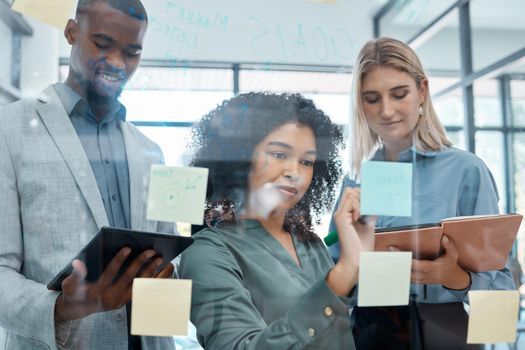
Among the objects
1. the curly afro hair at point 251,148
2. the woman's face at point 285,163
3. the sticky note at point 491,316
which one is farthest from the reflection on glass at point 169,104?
the sticky note at point 491,316

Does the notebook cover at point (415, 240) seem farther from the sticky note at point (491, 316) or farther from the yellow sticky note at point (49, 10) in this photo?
the yellow sticky note at point (49, 10)

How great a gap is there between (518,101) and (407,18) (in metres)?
0.34

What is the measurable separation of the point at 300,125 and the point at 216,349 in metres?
0.42

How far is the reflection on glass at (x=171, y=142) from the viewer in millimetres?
915

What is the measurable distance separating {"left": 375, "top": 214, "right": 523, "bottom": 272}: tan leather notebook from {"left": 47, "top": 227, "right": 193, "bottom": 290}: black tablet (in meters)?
0.38

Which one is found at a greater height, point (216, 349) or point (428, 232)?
point (428, 232)

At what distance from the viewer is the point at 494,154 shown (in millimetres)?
1101

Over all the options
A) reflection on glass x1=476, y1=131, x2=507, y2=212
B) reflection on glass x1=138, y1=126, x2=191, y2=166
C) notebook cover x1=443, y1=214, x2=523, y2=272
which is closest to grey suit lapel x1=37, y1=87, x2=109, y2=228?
reflection on glass x1=138, y1=126, x2=191, y2=166

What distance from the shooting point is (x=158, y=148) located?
0.92 meters

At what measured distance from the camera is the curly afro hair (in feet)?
3.07

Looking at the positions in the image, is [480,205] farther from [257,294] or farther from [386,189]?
[257,294]

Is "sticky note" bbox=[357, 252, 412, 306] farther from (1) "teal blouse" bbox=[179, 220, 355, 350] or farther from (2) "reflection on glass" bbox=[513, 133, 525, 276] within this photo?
(2) "reflection on glass" bbox=[513, 133, 525, 276]

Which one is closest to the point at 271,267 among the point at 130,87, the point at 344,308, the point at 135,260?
the point at 344,308

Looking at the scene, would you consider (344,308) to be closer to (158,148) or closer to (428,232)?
(428,232)
